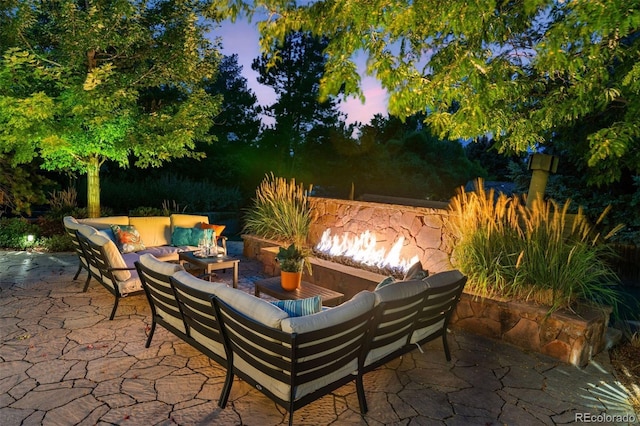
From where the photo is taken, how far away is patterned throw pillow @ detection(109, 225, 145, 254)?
523cm

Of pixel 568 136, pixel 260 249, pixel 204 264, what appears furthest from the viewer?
pixel 260 249

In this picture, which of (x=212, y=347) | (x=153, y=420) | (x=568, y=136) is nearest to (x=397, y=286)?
(x=212, y=347)

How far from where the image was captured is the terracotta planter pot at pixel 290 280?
4004 mm

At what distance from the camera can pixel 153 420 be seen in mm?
2332

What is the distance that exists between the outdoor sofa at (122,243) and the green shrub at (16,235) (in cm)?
236

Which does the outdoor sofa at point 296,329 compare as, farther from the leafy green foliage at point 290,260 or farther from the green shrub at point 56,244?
the green shrub at point 56,244

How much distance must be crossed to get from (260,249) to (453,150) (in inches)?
370

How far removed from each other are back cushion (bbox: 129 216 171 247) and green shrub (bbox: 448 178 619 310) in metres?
4.52

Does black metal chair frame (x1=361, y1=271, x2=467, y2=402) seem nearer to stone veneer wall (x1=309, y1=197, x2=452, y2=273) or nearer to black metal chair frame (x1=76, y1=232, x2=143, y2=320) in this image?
stone veneer wall (x1=309, y1=197, x2=452, y2=273)

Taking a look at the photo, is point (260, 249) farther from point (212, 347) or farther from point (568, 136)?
point (568, 136)

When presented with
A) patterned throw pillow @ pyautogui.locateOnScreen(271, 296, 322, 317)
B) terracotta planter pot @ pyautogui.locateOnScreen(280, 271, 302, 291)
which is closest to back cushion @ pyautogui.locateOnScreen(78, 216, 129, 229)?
terracotta planter pot @ pyautogui.locateOnScreen(280, 271, 302, 291)

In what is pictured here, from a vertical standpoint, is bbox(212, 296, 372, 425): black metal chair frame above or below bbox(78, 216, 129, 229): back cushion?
below

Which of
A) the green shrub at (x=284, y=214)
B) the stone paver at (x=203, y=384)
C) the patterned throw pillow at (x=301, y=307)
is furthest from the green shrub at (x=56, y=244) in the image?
the patterned throw pillow at (x=301, y=307)

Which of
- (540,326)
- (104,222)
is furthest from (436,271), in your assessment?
(104,222)
